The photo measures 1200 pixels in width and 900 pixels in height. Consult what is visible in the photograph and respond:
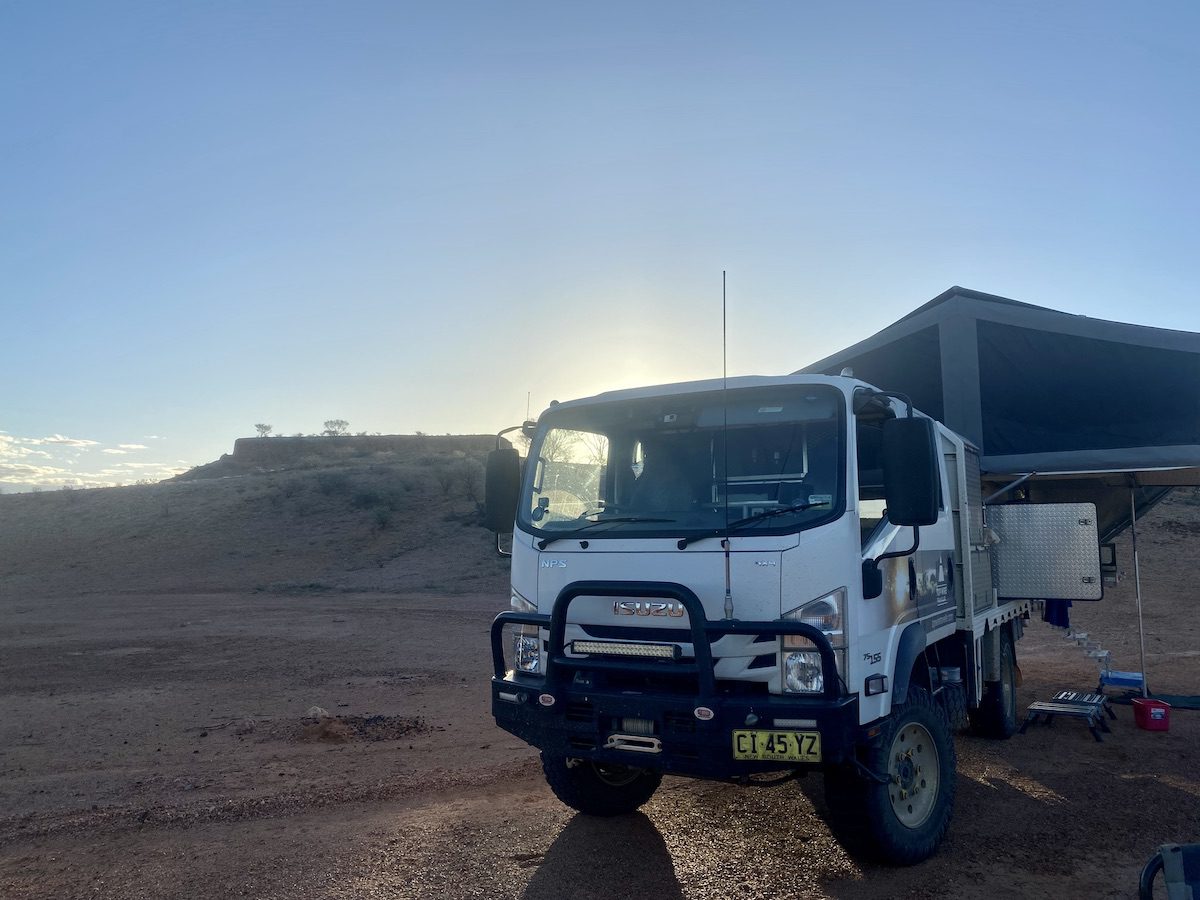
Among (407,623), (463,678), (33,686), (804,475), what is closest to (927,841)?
(804,475)

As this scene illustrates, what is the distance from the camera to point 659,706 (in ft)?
14.4

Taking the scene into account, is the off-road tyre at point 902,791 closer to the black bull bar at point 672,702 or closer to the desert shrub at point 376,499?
the black bull bar at point 672,702

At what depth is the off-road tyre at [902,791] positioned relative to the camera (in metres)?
4.60

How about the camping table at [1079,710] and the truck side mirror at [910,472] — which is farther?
the camping table at [1079,710]

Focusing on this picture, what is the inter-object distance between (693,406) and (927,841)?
2.71m

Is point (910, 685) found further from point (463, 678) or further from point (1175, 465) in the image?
point (463, 678)

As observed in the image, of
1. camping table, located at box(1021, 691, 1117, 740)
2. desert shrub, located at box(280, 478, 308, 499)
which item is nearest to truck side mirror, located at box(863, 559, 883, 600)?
camping table, located at box(1021, 691, 1117, 740)

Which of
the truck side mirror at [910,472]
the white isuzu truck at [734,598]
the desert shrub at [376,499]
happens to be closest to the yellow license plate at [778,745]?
the white isuzu truck at [734,598]

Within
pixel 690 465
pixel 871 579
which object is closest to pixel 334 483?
pixel 690 465

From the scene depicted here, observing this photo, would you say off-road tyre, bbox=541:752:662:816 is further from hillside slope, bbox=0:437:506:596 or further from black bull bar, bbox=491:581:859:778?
hillside slope, bbox=0:437:506:596

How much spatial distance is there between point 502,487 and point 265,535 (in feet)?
87.3

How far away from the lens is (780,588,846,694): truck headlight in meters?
→ 4.25

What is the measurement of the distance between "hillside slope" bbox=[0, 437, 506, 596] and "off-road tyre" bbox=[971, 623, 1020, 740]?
16.3 m

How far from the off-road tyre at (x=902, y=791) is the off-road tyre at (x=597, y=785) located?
4.44 feet
